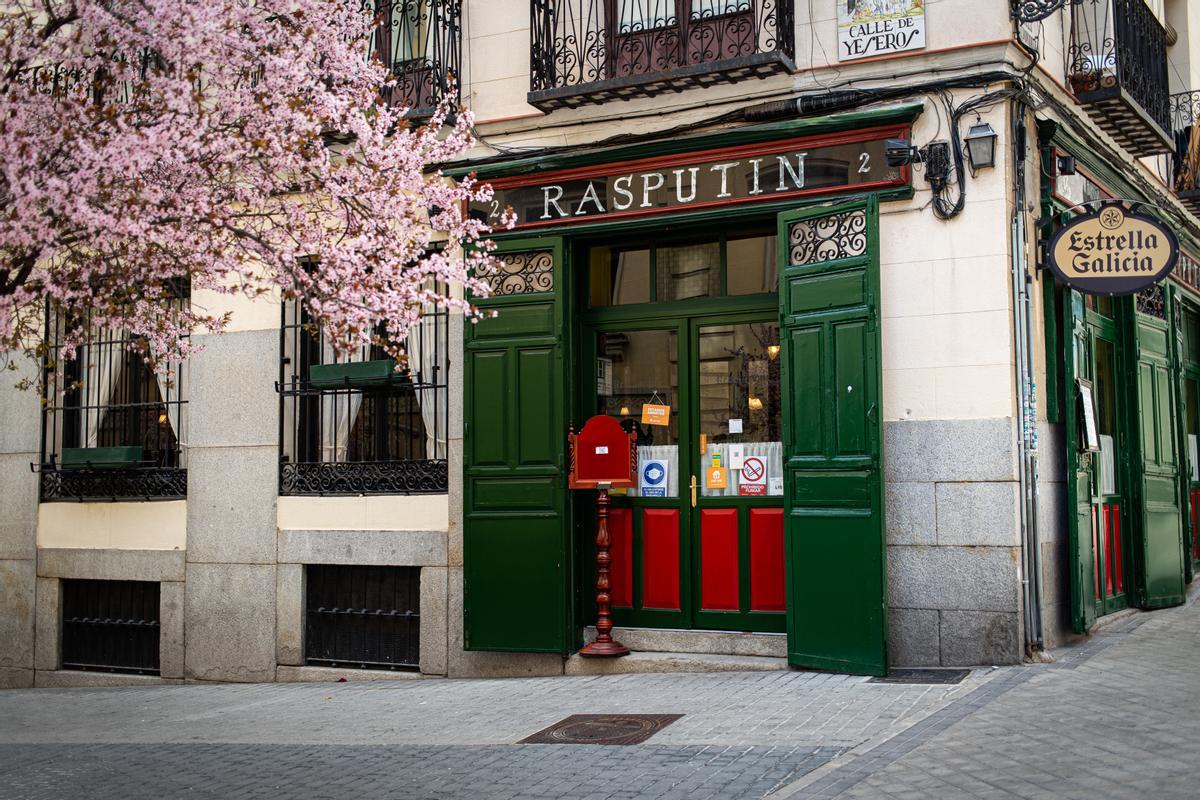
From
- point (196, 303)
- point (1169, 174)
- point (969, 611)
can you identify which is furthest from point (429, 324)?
point (1169, 174)

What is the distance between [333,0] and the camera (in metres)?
8.80

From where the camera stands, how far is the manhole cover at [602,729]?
7383 millimetres

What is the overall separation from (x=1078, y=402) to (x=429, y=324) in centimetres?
524

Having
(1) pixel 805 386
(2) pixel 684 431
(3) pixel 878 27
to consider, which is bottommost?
(2) pixel 684 431

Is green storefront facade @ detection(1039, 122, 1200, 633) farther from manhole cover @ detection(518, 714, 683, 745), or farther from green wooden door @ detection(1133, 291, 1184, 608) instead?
manhole cover @ detection(518, 714, 683, 745)

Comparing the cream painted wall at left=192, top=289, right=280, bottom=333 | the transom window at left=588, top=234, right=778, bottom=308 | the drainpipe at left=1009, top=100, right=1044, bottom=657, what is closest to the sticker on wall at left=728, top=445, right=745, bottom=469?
the transom window at left=588, top=234, right=778, bottom=308

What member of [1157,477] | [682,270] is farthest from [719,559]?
[1157,477]

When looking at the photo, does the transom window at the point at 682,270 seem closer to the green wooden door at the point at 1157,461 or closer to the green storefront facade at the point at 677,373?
the green storefront facade at the point at 677,373

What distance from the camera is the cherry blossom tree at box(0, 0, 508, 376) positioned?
7.02m

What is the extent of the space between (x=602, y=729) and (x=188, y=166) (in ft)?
13.8

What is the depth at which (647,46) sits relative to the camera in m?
9.91

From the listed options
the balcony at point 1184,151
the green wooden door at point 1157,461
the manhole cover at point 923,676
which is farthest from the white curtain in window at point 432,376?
the balcony at point 1184,151

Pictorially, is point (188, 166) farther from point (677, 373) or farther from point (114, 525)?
point (114, 525)

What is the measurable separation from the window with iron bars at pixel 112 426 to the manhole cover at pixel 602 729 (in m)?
5.44
